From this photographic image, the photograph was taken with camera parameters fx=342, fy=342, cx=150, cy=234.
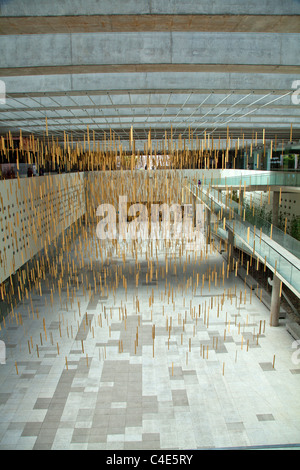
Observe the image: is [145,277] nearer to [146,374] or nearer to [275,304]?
[275,304]

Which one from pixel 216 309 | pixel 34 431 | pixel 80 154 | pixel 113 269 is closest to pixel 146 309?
pixel 216 309

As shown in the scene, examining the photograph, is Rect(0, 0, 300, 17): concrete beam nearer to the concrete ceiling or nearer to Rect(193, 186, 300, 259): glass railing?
the concrete ceiling

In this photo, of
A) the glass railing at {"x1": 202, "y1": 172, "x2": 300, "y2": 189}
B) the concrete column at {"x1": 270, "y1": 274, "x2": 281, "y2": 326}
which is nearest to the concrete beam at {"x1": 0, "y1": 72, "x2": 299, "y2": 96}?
the concrete column at {"x1": 270, "y1": 274, "x2": 281, "y2": 326}

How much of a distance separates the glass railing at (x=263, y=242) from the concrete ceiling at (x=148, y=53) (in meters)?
3.18

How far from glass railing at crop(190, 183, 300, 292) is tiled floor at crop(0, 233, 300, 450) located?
1817 mm

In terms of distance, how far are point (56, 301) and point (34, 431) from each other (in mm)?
5316

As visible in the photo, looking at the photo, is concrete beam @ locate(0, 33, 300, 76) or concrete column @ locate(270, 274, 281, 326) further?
concrete column @ locate(270, 274, 281, 326)

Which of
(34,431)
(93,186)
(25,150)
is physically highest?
(25,150)

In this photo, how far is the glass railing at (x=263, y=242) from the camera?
707cm

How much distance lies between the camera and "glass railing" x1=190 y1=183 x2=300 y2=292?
707cm

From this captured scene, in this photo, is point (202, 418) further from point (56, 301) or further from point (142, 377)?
point (56, 301)

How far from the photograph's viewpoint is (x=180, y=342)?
8039mm

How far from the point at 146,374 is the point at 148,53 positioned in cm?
571

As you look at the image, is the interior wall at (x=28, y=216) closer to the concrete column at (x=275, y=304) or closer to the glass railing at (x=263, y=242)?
the glass railing at (x=263, y=242)
